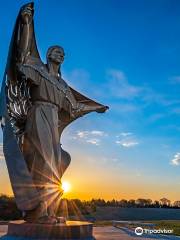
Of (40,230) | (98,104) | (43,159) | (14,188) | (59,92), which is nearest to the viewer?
(40,230)

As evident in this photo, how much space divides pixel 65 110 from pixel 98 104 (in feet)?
4.08

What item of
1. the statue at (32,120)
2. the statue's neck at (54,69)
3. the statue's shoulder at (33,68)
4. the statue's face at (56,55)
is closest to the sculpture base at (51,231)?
the statue at (32,120)

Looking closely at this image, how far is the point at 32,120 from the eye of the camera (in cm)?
821

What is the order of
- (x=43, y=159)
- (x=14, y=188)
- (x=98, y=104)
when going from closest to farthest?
(x=14, y=188)
(x=43, y=159)
(x=98, y=104)

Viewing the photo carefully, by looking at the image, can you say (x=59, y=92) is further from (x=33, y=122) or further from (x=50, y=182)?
(x=50, y=182)

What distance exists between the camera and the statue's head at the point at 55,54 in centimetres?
865

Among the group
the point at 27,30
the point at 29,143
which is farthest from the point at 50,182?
the point at 27,30

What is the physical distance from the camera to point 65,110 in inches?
353

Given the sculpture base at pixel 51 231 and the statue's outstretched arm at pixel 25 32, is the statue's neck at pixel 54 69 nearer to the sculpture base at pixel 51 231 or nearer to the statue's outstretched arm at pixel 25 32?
the statue's outstretched arm at pixel 25 32

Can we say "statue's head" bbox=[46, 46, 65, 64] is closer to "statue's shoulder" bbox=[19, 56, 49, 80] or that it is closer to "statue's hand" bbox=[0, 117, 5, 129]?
"statue's shoulder" bbox=[19, 56, 49, 80]

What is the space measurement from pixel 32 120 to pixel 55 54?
70.5 inches

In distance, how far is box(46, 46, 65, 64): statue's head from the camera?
340 inches

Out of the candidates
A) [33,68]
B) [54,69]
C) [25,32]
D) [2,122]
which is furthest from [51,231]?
[25,32]

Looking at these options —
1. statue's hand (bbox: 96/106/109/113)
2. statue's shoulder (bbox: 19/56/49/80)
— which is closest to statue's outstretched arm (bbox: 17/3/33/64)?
statue's shoulder (bbox: 19/56/49/80)
